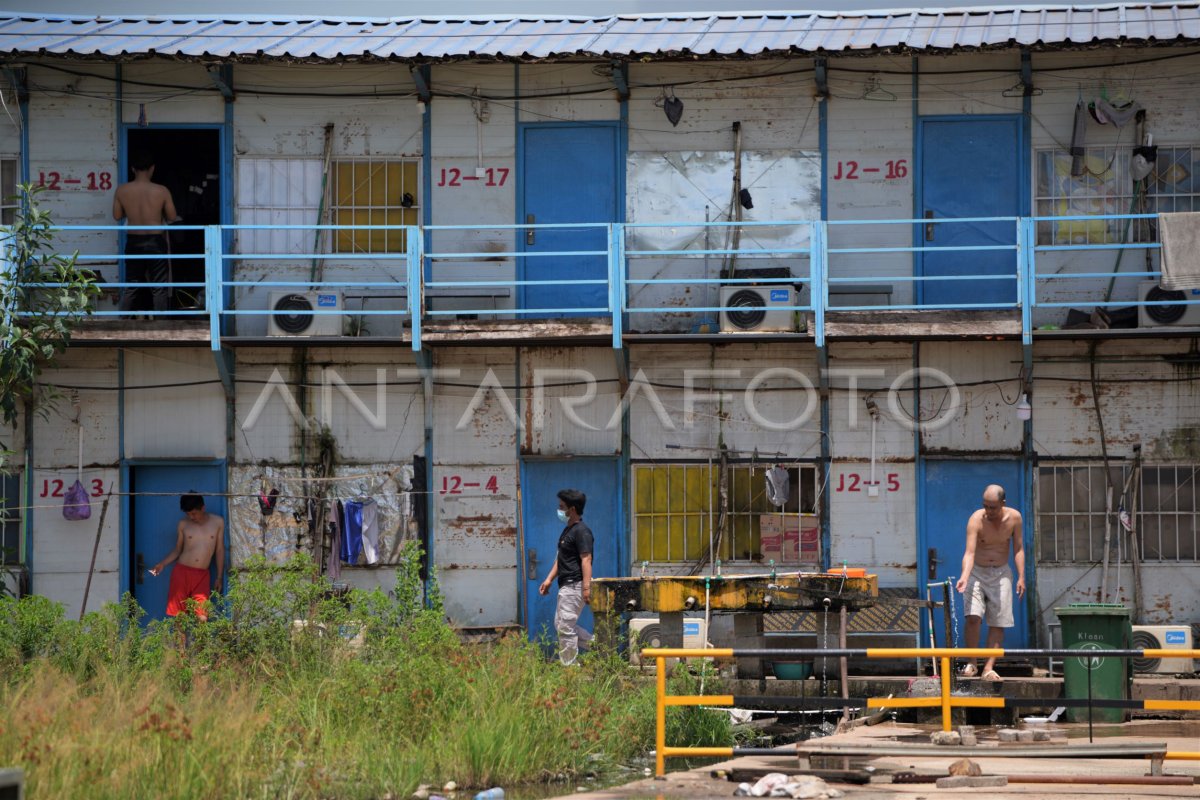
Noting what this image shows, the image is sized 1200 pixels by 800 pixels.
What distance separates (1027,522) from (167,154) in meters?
10.9

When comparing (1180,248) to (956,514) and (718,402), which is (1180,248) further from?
(718,402)

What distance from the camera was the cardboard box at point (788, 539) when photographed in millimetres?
17844

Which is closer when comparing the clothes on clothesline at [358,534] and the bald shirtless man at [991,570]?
the bald shirtless man at [991,570]

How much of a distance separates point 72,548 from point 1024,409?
428 inches

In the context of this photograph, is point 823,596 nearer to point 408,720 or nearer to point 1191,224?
point 408,720

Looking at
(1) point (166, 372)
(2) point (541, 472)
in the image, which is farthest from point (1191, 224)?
(1) point (166, 372)

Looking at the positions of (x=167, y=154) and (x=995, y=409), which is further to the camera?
(x=167, y=154)

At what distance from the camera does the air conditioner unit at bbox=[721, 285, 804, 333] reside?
57.1ft

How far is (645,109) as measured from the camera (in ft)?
59.9

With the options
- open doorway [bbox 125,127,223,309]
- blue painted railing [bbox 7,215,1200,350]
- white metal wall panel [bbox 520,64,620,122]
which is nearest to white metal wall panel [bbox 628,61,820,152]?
white metal wall panel [bbox 520,64,620,122]

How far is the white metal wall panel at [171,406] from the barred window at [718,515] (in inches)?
197

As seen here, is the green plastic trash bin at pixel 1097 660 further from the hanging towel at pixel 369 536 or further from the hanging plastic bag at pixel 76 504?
the hanging plastic bag at pixel 76 504

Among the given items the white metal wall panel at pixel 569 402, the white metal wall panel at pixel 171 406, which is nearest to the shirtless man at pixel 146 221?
the white metal wall panel at pixel 171 406

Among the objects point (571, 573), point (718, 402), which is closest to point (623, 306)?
point (718, 402)
